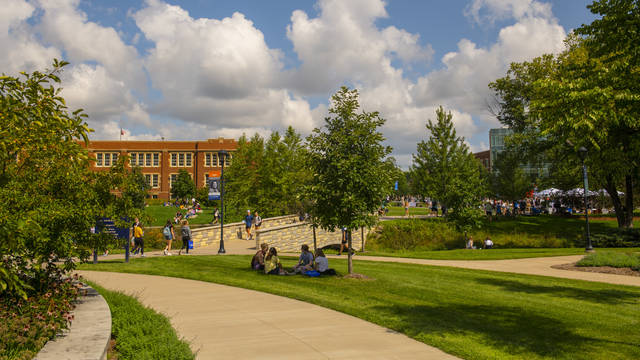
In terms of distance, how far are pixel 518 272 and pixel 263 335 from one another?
11.9 m

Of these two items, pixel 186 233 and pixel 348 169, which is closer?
pixel 348 169

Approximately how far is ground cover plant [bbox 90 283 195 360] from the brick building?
251 ft

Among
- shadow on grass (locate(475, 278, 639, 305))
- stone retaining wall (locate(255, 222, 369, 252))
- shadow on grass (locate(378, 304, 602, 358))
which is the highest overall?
stone retaining wall (locate(255, 222, 369, 252))

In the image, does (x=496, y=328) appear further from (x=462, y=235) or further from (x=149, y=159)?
(x=149, y=159)

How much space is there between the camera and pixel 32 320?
578 cm

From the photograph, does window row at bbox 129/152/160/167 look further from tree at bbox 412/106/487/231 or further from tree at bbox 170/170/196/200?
tree at bbox 412/106/487/231

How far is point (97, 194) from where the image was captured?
27.6 ft

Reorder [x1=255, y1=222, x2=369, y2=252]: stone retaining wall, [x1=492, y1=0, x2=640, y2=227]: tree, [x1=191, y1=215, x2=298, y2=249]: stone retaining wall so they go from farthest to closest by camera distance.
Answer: [x1=191, y1=215, x2=298, y2=249]: stone retaining wall → [x1=255, y1=222, x2=369, y2=252]: stone retaining wall → [x1=492, y1=0, x2=640, y2=227]: tree

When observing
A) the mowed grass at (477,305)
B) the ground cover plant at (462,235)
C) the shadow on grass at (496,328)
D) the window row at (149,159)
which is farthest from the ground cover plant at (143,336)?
the window row at (149,159)

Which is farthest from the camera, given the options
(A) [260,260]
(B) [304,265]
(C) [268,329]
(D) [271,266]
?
(A) [260,260]

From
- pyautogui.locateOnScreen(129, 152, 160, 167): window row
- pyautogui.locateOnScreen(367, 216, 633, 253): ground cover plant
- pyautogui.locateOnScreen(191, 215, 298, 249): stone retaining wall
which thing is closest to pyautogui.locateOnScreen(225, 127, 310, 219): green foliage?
pyautogui.locateOnScreen(191, 215, 298, 249): stone retaining wall

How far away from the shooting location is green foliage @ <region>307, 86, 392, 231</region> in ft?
42.9

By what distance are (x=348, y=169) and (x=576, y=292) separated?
6.65 meters

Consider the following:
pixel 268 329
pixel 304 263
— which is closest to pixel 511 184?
pixel 304 263
